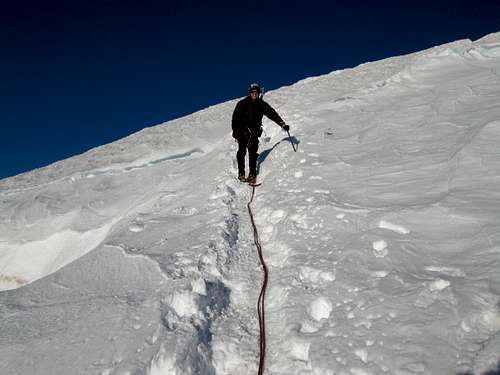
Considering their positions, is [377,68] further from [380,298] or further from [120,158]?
[380,298]

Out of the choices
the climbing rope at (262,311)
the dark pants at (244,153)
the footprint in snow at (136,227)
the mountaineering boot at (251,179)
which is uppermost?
the dark pants at (244,153)

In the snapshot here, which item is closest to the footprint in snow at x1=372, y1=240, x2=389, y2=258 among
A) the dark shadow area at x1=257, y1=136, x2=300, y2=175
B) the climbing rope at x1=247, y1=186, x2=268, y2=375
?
the climbing rope at x1=247, y1=186, x2=268, y2=375

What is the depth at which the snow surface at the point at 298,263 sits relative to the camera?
9.17 feet

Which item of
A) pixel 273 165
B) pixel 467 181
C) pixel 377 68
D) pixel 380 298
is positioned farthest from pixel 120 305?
pixel 377 68

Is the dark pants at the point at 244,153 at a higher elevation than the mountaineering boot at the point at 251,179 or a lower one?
higher

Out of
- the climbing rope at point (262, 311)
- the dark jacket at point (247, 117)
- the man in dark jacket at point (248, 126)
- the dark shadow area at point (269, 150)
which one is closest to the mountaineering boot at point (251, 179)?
the man in dark jacket at point (248, 126)

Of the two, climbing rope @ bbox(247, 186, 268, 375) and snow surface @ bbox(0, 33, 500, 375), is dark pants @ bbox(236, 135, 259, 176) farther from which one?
climbing rope @ bbox(247, 186, 268, 375)

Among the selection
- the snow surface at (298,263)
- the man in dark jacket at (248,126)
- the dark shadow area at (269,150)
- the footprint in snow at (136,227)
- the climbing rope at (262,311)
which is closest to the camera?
the snow surface at (298,263)

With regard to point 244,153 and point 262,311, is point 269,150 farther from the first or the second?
point 262,311

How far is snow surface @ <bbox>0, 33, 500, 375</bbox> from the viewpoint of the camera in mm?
2795

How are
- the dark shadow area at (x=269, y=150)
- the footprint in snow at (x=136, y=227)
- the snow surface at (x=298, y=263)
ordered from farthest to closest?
the dark shadow area at (x=269, y=150), the footprint in snow at (x=136, y=227), the snow surface at (x=298, y=263)

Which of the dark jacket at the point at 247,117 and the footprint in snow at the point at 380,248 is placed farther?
the dark jacket at the point at 247,117

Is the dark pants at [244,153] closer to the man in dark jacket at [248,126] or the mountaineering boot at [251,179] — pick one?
the man in dark jacket at [248,126]

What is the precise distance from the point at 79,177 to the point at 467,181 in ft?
31.4
